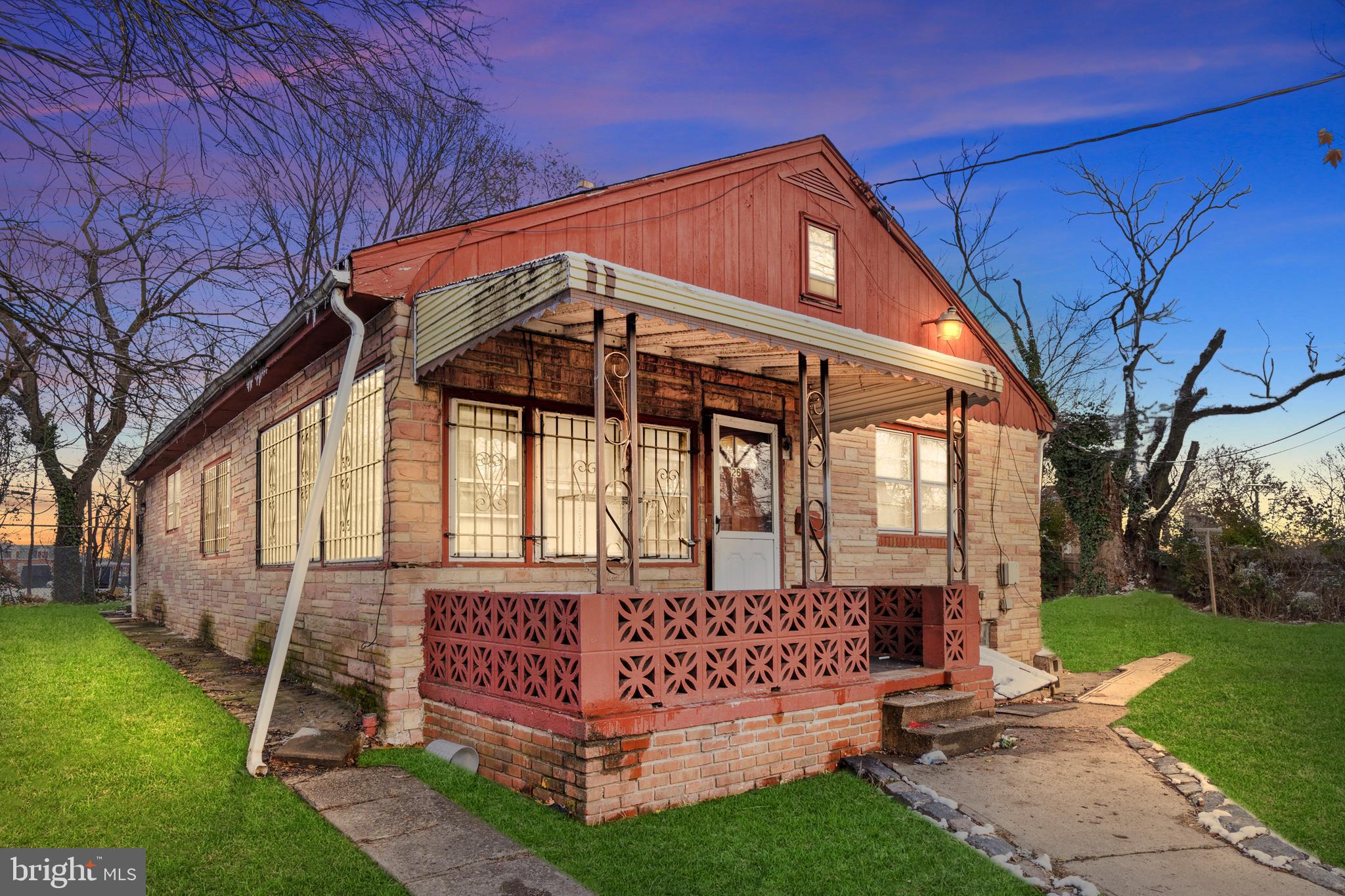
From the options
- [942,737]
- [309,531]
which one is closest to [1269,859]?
[942,737]

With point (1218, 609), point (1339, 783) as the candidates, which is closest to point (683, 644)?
point (1339, 783)

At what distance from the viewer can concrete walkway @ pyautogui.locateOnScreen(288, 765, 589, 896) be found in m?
4.48

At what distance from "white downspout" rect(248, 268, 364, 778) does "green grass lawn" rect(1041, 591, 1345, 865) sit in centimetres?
691

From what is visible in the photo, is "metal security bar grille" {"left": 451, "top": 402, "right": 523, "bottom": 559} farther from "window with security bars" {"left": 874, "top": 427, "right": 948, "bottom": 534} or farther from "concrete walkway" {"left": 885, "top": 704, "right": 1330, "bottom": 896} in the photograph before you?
"window with security bars" {"left": 874, "top": 427, "right": 948, "bottom": 534}

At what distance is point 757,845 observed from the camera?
5289mm

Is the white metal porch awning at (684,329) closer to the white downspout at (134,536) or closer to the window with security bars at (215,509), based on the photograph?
the window with security bars at (215,509)

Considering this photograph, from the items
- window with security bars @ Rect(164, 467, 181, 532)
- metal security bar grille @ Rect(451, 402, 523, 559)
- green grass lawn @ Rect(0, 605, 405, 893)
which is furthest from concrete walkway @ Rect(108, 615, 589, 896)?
window with security bars @ Rect(164, 467, 181, 532)

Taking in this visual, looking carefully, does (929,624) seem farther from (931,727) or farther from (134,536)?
(134,536)

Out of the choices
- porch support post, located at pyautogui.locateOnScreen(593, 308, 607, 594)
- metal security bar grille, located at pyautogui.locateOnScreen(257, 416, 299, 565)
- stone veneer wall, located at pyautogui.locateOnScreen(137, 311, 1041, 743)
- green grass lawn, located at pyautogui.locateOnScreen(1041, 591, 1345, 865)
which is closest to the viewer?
porch support post, located at pyautogui.locateOnScreen(593, 308, 607, 594)

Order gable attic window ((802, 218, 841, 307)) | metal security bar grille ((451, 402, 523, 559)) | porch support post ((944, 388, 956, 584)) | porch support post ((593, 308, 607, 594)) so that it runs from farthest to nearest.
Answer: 1. gable attic window ((802, 218, 841, 307))
2. porch support post ((944, 388, 956, 584))
3. metal security bar grille ((451, 402, 523, 559))
4. porch support post ((593, 308, 607, 594))

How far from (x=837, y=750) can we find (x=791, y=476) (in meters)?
3.82

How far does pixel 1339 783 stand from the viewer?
7.02 m

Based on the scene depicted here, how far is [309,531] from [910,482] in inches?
309

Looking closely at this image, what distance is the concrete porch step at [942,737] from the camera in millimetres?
7227
